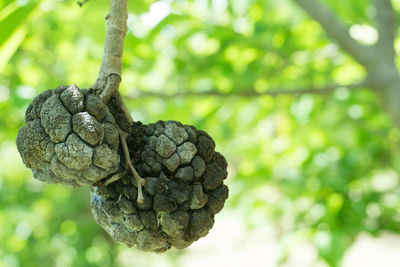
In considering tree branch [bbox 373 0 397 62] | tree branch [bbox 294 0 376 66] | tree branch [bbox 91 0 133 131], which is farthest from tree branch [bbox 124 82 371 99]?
tree branch [bbox 91 0 133 131]

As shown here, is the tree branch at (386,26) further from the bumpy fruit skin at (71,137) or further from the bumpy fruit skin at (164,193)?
the bumpy fruit skin at (71,137)

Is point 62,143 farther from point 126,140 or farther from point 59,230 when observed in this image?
point 59,230

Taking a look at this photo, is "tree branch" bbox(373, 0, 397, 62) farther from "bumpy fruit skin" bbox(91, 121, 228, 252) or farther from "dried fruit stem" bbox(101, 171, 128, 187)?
"dried fruit stem" bbox(101, 171, 128, 187)

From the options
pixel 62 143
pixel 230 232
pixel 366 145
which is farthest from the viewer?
pixel 230 232

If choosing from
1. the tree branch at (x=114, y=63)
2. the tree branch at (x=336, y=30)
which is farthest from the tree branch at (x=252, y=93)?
the tree branch at (x=114, y=63)

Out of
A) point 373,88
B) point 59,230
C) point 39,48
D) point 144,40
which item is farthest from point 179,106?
point 59,230

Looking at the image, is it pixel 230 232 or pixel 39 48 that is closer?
pixel 39 48
